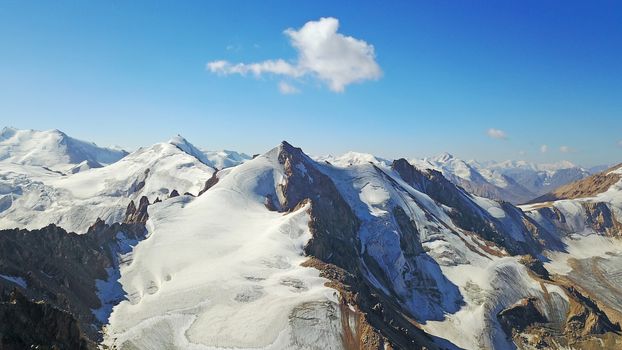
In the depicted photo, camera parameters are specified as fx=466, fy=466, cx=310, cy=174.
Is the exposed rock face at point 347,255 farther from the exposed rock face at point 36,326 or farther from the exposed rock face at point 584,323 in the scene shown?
the exposed rock face at point 584,323

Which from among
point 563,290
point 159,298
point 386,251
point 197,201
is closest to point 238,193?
point 197,201

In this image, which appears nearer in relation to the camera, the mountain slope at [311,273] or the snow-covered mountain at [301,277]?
the snow-covered mountain at [301,277]

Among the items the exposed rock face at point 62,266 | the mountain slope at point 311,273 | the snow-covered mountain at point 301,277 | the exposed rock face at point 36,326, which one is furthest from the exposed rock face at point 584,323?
the exposed rock face at point 36,326

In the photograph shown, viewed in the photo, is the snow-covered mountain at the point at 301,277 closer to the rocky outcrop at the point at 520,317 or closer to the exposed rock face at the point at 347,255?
the rocky outcrop at the point at 520,317

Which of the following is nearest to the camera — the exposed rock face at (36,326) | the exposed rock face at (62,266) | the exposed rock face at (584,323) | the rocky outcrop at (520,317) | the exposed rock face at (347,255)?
the exposed rock face at (36,326)

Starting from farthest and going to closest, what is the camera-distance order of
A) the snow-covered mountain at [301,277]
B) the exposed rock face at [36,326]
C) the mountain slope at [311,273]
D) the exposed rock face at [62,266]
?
the mountain slope at [311,273] → the snow-covered mountain at [301,277] → the exposed rock face at [62,266] → the exposed rock face at [36,326]

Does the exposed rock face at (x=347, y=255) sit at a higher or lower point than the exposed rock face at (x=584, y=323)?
higher

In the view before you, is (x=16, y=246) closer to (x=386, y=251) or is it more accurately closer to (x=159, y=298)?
(x=159, y=298)
